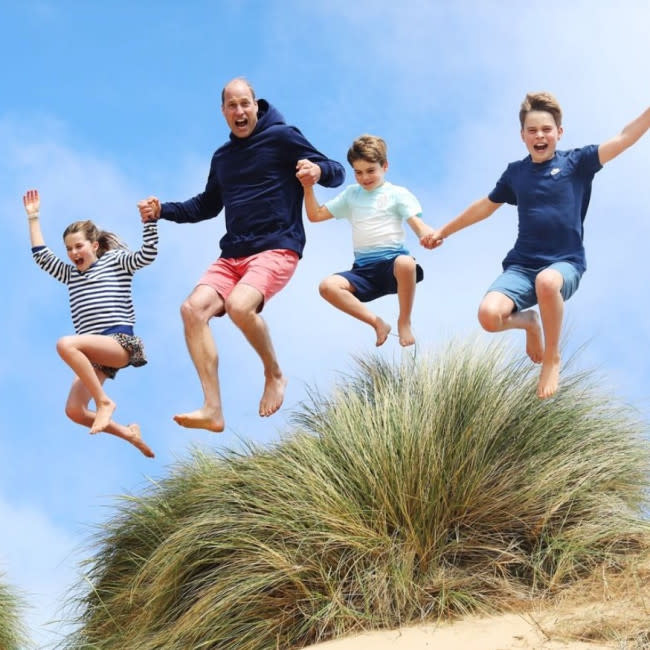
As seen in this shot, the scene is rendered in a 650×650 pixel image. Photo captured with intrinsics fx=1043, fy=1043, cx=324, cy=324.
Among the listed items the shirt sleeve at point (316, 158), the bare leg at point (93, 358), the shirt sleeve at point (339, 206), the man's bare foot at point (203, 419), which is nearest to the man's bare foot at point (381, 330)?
the shirt sleeve at point (339, 206)

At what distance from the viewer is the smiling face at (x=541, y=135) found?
690 centimetres

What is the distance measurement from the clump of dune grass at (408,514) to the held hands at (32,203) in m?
2.58

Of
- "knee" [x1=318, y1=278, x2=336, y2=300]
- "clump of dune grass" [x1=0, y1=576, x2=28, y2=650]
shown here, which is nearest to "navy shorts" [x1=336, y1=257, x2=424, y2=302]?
"knee" [x1=318, y1=278, x2=336, y2=300]

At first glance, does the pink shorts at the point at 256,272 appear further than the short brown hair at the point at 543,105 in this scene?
Yes

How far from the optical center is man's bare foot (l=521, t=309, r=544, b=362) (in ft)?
23.4

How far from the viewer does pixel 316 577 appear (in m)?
6.21

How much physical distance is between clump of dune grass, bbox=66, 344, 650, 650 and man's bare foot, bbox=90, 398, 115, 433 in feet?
2.83

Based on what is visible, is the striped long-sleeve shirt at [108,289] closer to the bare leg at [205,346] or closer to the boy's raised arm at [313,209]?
the bare leg at [205,346]

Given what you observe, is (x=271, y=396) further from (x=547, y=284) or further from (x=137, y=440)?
(x=547, y=284)

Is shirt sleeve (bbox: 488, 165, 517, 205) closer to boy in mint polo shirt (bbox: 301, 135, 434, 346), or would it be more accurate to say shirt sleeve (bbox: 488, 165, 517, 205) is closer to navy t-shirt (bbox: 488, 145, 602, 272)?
navy t-shirt (bbox: 488, 145, 602, 272)

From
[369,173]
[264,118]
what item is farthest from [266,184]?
[369,173]

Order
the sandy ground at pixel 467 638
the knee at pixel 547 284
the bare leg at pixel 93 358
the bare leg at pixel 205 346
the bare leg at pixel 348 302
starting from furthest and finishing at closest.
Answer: the bare leg at pixel 348 302 < the bare leg at pixel 93 358 < the bare leg at pixel 205 346 < the knee at pixel 547 284 < the sandy ground at pixel 467 638

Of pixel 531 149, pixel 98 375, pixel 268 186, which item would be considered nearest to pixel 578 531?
pixel 531 149

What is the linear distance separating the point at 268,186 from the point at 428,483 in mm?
2516
